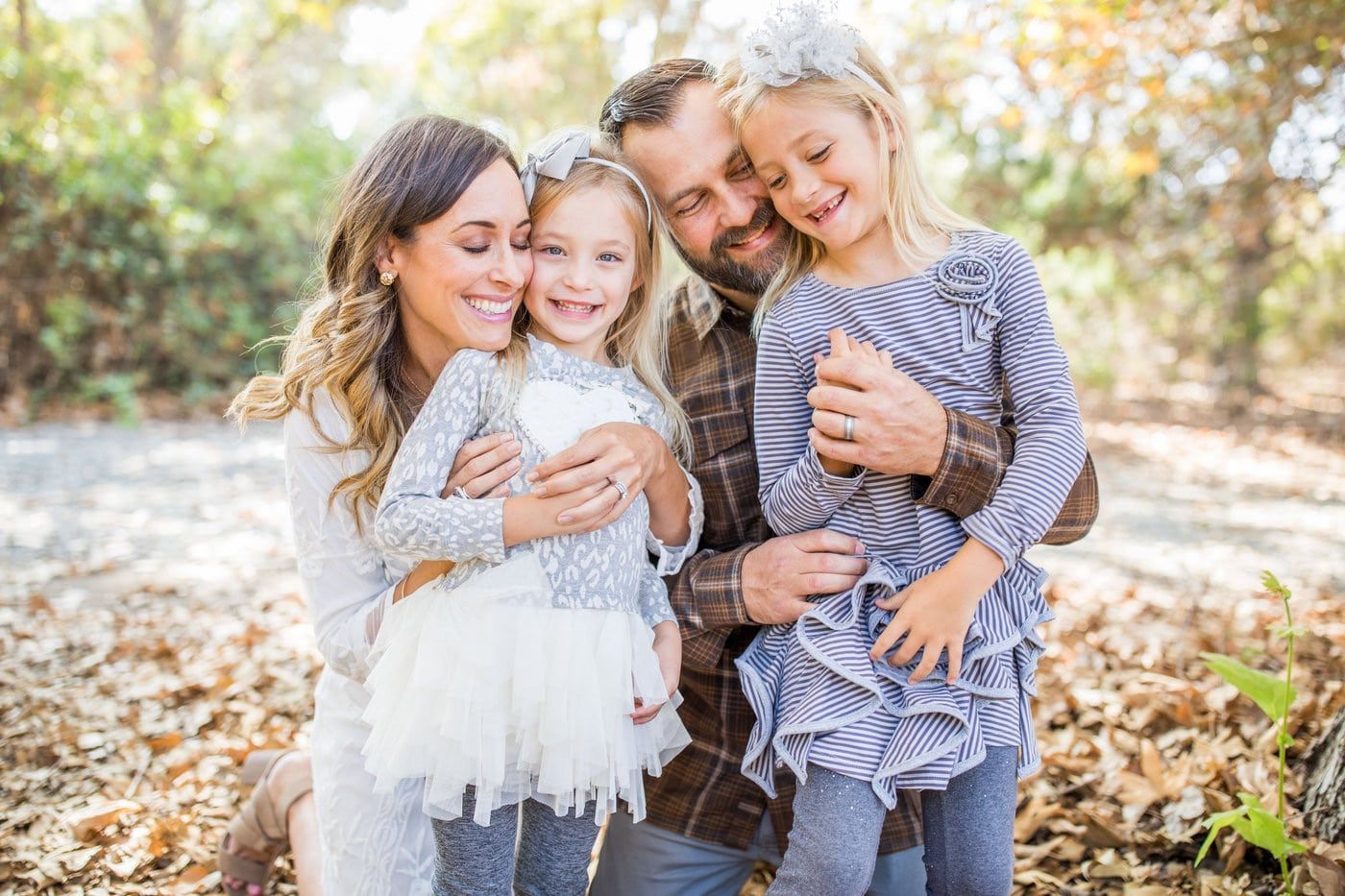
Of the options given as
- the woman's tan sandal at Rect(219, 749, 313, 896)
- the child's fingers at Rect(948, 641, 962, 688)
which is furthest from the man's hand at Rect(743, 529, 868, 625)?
the woman's tan sandal at Rect(219, 749, 313, 896)

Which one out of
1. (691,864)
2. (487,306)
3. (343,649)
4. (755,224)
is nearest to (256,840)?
(343,649)

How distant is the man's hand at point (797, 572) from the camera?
214 centimetres

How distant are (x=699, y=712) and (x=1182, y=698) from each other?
1851 mm

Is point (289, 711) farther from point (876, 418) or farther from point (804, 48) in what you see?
point (804, 48)

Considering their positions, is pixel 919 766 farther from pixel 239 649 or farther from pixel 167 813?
pixel 239 649

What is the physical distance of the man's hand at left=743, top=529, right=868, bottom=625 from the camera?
214 centimetres

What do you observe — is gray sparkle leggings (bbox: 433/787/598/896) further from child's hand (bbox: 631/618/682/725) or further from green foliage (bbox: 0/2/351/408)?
green foliage (bbox: 0/2/351/408)

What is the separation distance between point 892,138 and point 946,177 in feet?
37.1

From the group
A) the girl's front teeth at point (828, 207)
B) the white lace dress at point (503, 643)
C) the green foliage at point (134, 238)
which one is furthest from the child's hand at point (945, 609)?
the green foliage at point (134, 238)

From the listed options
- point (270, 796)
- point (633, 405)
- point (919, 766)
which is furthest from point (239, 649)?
point (919, 766)

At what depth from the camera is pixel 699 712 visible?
8.51ft

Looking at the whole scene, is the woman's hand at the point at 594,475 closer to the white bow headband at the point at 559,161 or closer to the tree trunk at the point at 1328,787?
the white bow headband at the point at 559,161

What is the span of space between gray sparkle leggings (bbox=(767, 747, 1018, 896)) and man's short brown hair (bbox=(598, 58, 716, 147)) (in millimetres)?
1667

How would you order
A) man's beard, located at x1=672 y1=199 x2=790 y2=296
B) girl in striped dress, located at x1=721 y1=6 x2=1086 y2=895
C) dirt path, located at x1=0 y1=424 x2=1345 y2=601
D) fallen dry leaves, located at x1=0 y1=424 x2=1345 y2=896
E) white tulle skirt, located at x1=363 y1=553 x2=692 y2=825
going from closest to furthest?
white tulle skirt, located at x1=363 y1=553 x2=692 y2=825, girl in striped dress, located at x1=721 y1=6 x2=1086 y2=895, man's beard, located at x1=672 y1=199 x2=790 y2=296, fallen dry leaves, located at x1=0 y1=424 x2=1345 y2=896, dirt path, located at x1=0 y1=424 x2=1345 y2=601
